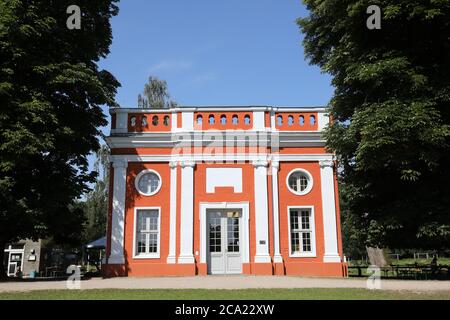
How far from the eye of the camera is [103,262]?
54.4ft

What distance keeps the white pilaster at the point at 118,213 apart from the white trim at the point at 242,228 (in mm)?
3030

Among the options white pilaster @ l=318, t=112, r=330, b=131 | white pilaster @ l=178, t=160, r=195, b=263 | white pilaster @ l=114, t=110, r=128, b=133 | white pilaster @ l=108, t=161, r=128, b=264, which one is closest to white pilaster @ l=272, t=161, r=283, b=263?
white pilaster @ l=318, t=112, r=330, b=131

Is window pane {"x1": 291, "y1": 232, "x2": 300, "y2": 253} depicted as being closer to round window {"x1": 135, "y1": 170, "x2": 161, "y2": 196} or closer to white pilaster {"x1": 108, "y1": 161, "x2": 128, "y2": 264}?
round window {"x1": 135, "y1": 170, "x2": 161, "y2": 196}

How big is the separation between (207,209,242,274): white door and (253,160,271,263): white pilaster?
71cm

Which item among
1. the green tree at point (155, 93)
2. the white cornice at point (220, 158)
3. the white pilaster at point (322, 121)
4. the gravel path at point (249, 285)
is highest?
the green tree at point (155, 93)

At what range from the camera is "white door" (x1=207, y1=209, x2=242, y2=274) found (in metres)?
16.6

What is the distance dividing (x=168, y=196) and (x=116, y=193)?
2.03 meters

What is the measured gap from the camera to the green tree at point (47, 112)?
46.9 feet

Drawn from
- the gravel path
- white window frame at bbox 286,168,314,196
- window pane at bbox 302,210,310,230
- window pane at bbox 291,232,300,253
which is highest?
white window frame at bbox 286,168,314,196

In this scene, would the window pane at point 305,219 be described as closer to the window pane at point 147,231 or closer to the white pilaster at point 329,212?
the white pilaster at point 329,212

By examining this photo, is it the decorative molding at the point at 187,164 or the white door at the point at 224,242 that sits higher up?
the decorative molding at the point at 187,164

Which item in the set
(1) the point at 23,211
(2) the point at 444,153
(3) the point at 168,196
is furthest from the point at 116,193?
(2) the point at 444,153

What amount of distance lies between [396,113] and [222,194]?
7234 mm

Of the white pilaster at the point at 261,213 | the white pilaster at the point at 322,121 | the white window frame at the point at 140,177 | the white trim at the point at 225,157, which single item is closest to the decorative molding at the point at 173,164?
the white trim at the point at 225,157
